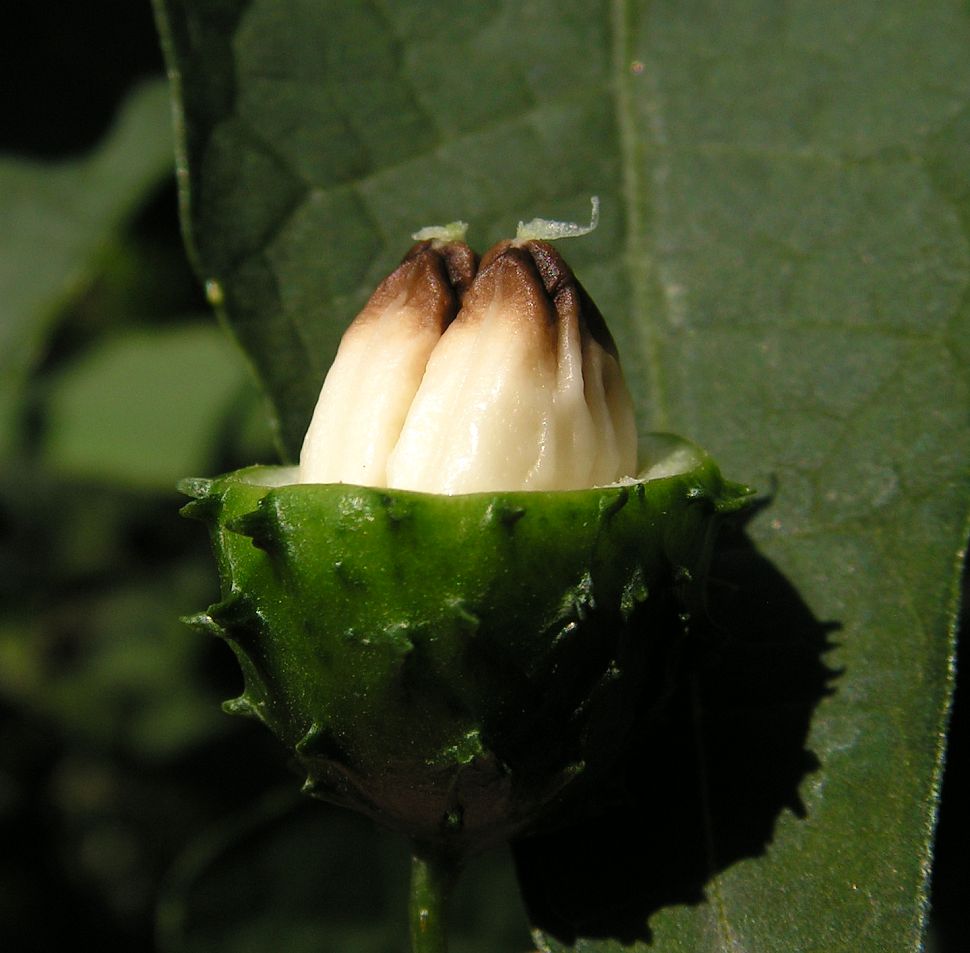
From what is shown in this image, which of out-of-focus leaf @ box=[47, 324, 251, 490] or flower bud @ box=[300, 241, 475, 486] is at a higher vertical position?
flower bud @ box=[300, 241, 475, 486]

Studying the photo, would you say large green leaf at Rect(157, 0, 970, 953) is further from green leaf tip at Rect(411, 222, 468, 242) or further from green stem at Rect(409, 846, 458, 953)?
green leaf tip at Rect(411, 222, 468, 242)

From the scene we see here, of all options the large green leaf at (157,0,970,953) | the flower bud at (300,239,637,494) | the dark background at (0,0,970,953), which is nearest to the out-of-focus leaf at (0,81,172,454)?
the dark background at (0,0,970,953)

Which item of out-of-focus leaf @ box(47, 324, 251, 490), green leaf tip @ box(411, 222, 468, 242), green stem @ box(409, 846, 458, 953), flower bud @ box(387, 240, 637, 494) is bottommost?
green stem @ box(409, 846, 458, 953)

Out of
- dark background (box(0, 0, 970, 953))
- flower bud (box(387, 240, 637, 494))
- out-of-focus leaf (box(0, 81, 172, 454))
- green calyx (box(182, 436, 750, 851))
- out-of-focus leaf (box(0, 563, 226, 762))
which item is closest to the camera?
green calyx (box(182, 436, 750, 851))

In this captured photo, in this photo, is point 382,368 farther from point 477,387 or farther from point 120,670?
point 120,670

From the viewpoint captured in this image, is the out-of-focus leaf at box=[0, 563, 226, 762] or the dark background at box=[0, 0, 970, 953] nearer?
the dark background at box=[0, 0, 970, 953]

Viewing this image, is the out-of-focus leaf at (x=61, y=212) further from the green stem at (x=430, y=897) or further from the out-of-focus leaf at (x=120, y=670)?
the out-of-focus leaf at (x=120, y=670)
